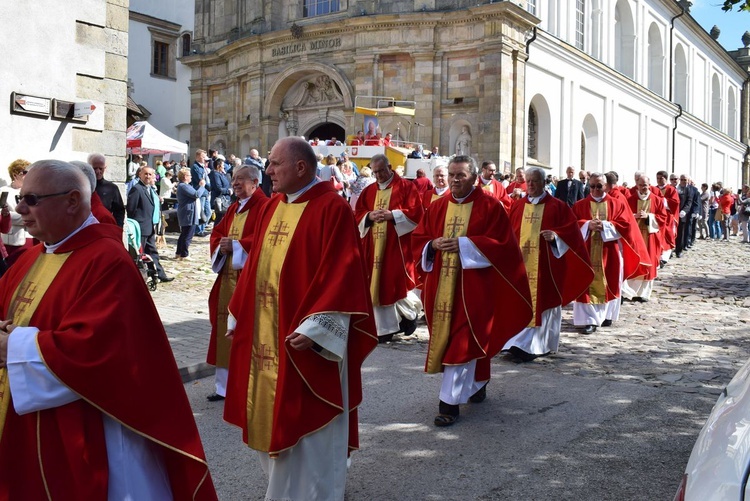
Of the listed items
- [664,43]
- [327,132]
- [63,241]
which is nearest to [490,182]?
[63,241]

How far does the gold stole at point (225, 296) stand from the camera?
6.17 metres

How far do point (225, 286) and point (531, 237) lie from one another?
3.49m

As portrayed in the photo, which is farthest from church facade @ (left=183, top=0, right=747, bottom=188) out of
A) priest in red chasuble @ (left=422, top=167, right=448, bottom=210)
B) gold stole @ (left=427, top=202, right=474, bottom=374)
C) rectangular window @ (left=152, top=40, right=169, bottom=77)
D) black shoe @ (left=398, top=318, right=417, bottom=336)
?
gold stole @ (left=427, top=202, right=474, bottom=374)

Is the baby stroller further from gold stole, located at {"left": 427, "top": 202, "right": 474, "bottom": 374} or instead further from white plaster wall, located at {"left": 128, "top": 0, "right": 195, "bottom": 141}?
white plaster wall, located at {"left": 128, "top": 0, "right": 195, "bottom": 141}

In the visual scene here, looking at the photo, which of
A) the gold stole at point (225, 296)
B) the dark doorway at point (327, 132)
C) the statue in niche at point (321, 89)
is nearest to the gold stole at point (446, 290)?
the gold stole at point (225, 296)

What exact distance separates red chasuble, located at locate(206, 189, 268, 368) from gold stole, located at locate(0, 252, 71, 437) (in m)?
3.06

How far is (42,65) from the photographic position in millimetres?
9578

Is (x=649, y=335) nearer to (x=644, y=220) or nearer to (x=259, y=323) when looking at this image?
(x=644, y=220)

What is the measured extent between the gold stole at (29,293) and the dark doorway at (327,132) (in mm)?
27473

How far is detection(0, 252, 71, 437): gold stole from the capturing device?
2.80m

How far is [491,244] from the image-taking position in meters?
5.95

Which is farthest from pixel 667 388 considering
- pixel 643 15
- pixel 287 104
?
pixel 643 15

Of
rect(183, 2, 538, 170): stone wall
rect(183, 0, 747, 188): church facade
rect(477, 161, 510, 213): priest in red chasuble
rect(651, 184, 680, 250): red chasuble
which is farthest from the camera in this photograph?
rect(183, 0, 747, 188): church facade

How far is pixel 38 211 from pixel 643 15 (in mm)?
41431
